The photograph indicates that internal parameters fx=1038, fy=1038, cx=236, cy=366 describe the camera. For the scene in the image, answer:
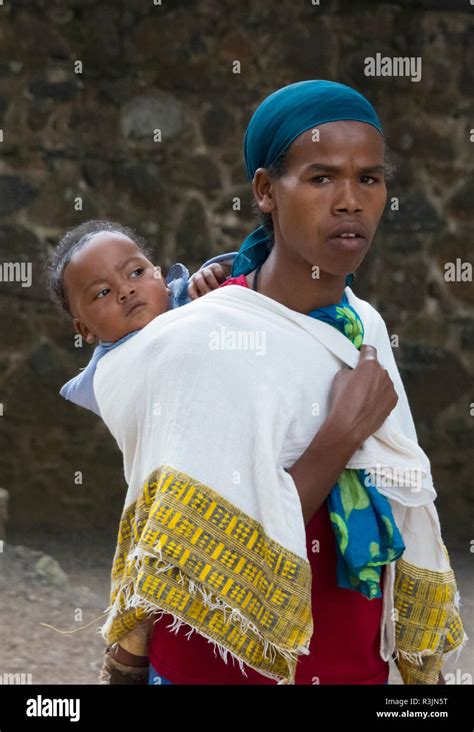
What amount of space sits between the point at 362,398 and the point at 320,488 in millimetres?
177

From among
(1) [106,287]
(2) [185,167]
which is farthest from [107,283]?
(2) [185,167]

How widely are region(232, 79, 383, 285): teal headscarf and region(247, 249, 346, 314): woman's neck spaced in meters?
0.19

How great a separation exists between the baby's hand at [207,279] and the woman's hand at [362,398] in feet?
1.28

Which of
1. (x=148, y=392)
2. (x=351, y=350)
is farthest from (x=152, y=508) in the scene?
(x=351, y=350)

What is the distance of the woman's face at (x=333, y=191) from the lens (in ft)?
5.91

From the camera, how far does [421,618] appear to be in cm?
197

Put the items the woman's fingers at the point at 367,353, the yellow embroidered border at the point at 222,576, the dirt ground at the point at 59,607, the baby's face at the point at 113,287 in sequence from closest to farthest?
1. the yellow embroidered border at the point at 222,576
2. the woman's fingers at the point at 367,353
3. the baby's face at the point at 113,287
4. the dirt ground at the point at 59,607

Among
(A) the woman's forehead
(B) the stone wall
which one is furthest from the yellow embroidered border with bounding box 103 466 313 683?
(B) the stone wall

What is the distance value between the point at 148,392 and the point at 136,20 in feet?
13.7

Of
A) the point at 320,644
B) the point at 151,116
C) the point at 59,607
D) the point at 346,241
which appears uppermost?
the point at 151,116

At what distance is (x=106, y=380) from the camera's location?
1.90 meters
